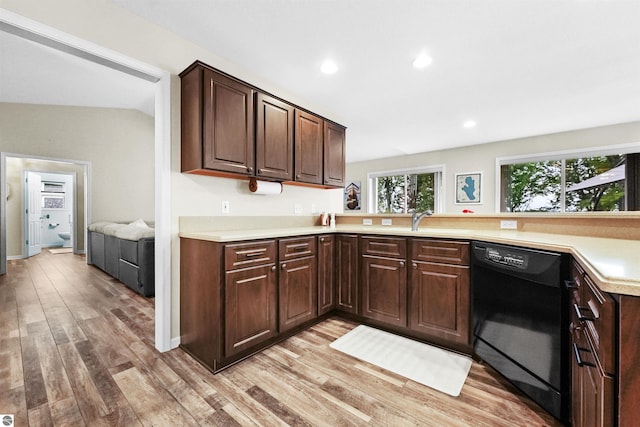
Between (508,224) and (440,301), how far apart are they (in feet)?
3.16

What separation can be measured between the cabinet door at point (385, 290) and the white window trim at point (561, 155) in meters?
4.21

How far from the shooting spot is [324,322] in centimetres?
267

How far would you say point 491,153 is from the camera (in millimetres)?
5402

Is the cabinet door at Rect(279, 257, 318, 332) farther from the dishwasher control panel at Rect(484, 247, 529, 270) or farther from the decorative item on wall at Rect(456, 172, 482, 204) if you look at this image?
the decorative item on wall at Rect(456, 172, 482, 204)

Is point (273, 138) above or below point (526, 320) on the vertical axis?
above

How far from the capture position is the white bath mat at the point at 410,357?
1.73 meters

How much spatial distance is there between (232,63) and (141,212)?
548 cm

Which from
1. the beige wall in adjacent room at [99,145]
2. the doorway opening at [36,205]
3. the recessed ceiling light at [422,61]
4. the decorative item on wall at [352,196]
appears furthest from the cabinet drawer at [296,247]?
the doorway opening at [36,205]

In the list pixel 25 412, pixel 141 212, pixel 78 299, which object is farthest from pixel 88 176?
pixel 25 412

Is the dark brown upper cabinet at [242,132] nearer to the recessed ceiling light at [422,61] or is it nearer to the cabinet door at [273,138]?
the cabinet door at [273,138]

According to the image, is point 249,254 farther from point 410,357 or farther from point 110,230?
point 110,230

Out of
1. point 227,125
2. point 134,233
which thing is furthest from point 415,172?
point 134,233

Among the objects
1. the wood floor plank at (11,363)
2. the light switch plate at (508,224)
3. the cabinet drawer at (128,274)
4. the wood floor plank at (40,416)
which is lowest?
the wood floor plank at (40,416)

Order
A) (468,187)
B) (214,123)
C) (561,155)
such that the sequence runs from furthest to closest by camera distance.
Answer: (468,187) < (561,155) < (214,123)
